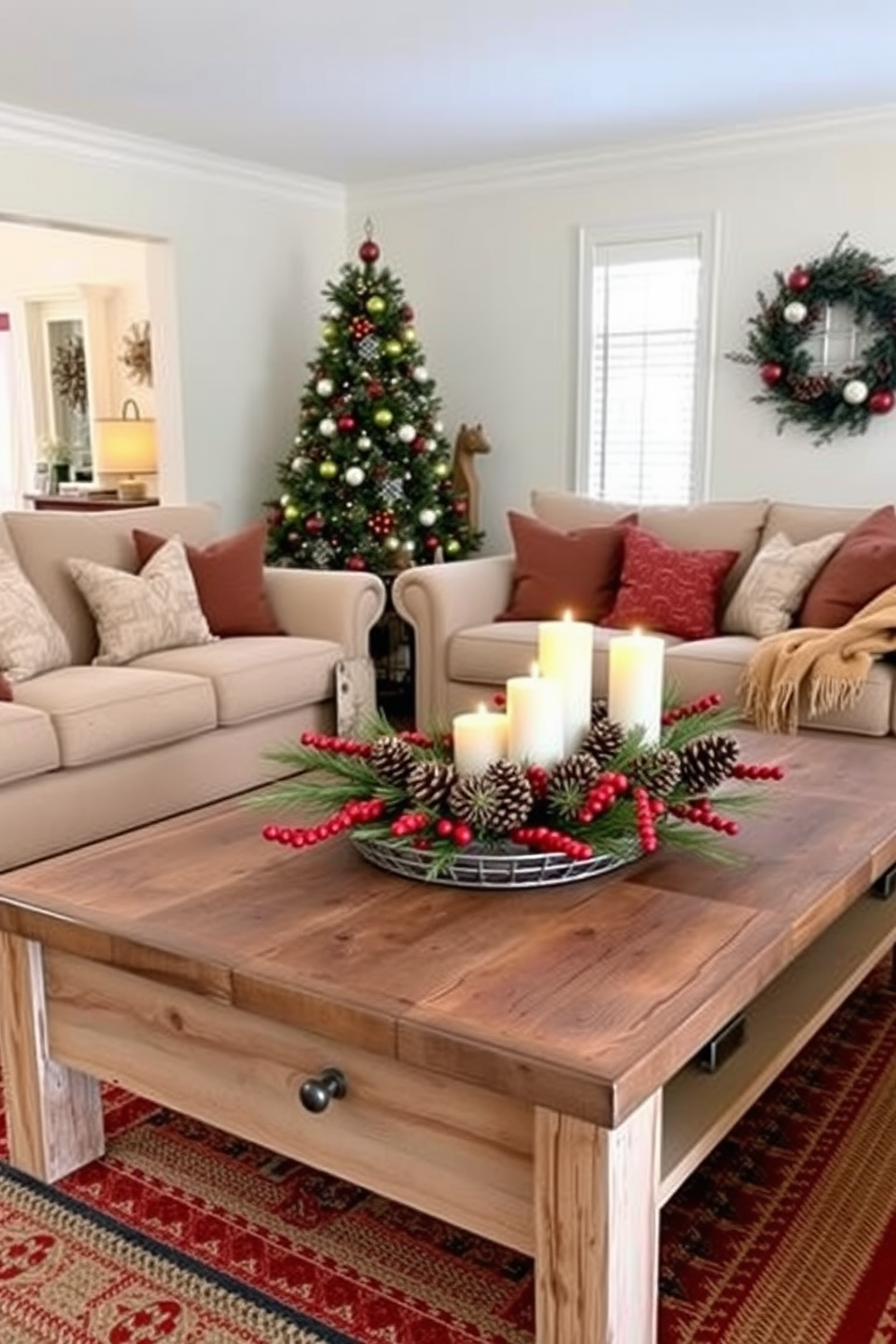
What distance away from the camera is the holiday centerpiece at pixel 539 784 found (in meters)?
1.74

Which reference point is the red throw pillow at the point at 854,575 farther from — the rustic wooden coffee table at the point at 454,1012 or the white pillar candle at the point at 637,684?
the white pillar candle at the point at 637,684

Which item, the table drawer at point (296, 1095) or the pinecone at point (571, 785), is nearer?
the table drawer at point (296, 1095)

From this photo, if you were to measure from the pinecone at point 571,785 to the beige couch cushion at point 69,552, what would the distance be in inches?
94.6

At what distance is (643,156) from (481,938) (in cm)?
490

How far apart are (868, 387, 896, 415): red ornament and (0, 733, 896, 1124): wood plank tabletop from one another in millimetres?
3448

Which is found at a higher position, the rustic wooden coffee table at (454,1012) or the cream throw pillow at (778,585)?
the cream throw pillow at (778,585)

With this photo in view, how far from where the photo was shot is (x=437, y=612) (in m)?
4.26

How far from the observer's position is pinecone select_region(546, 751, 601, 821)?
1.77 meters

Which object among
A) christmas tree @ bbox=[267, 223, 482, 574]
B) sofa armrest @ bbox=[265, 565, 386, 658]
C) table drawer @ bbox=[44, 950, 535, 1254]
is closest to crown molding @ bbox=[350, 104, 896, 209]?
christmas tree @ bbox=[267, 223, 482, 574]

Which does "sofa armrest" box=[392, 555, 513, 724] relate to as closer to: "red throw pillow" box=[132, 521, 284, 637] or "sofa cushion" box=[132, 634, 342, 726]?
"sofa cushion" box=[132, 634, 342, 726]

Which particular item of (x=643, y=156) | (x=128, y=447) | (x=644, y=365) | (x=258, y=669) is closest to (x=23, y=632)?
(x=258, y=669)

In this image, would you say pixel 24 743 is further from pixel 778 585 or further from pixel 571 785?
pixel 778 585

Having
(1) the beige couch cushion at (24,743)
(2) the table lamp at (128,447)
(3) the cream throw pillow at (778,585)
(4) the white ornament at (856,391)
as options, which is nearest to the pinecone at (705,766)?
(1) the beige couch cushion at (24,743)

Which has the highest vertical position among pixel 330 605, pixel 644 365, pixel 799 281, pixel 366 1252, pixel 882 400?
pixel 799 281
